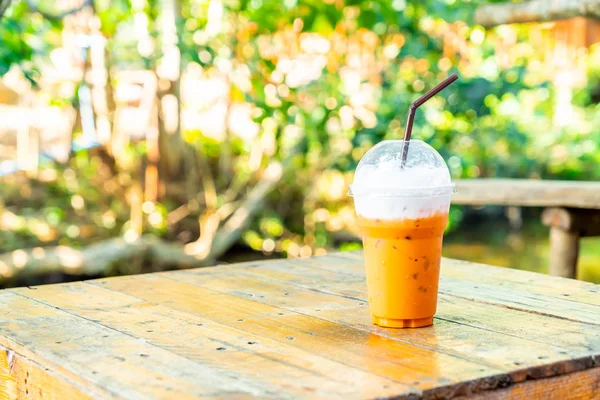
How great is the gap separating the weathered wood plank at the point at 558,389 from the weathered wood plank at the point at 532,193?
5.43ft

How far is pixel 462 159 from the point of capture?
3.56 metres

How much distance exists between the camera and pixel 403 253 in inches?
44.3

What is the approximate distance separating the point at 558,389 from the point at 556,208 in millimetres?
1941

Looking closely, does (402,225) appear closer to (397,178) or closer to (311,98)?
(397,178)

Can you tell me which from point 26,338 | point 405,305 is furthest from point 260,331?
point 26,338

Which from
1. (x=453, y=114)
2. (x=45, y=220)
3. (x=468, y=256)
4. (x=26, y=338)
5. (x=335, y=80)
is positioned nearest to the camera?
(x=26, y=338)

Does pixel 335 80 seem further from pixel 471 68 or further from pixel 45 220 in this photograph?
pixel 45 220

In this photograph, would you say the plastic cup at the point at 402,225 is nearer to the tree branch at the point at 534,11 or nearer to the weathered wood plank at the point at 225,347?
the weathered wood plank at the point at 225,347

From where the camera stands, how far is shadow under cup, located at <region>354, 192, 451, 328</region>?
1.11 m

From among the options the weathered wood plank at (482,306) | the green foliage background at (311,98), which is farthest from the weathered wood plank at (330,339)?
the green foliage background at (311,98)

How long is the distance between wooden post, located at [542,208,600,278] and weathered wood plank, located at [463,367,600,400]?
1868 mm

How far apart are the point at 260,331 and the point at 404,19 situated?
8.70ft

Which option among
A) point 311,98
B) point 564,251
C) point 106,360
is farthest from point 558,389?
point 311,98

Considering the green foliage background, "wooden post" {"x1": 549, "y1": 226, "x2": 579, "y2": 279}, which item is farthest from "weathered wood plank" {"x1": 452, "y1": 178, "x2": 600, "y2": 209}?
the green foliage background
